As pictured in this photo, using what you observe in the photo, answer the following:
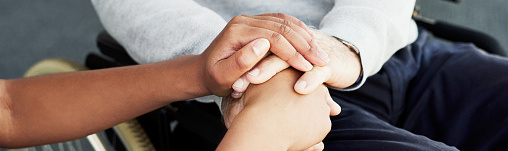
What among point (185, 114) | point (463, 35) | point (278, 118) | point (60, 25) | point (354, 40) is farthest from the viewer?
point (60, 25)

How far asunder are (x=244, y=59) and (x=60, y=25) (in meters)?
1.39

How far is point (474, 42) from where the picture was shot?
892 millimetres

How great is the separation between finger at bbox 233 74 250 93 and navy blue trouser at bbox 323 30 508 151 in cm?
16

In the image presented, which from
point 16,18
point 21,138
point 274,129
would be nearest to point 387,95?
point 274,129

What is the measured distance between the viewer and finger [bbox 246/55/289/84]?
49 cm

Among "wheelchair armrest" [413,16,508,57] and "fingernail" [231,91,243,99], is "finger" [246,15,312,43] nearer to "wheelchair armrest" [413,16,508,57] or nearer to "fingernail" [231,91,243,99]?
"fingernail" [231,91,243,99]

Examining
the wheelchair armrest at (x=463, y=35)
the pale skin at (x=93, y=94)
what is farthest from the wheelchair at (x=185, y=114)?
the pale skin at (x=93, y=94)

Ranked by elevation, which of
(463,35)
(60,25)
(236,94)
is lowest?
(60,25)

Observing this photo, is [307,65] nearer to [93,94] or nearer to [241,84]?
[241,84]

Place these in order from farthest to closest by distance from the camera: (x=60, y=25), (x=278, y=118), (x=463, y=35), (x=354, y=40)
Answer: (x=60, y=25)
(x=463, y=35)
(x=354, y=40)
(x=278, y=118)

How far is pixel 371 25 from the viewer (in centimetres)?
60

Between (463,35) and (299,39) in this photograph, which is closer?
(299,39)

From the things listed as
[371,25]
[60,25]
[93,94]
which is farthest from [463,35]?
[60,25]

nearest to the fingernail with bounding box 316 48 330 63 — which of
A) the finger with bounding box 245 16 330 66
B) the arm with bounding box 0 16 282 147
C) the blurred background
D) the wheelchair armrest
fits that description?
the finger with bounding box 245 16 330 66
